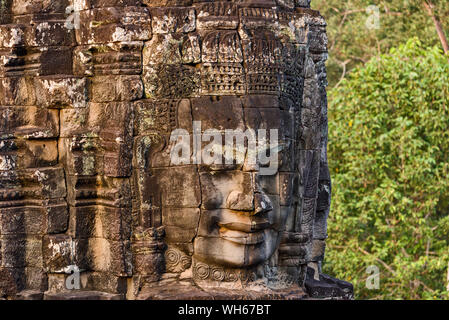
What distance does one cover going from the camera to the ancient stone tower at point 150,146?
32.9 feet

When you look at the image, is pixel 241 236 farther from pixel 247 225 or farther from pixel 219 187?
pixel 219 187

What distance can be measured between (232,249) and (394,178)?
8.49 metres

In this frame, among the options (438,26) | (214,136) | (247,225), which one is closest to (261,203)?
(247,225)

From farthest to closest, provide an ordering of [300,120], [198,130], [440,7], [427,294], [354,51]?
[354,51] < [440,7] < [427,294] < [300,120] < [198,130]

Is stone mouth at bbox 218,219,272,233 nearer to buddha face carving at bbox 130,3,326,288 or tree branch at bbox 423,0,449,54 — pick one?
buddha face carving at bbox 130,3,326,288

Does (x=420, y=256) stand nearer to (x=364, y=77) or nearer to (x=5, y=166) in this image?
(x=364, y=77)

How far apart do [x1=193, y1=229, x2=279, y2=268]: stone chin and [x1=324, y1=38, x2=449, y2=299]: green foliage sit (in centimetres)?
771

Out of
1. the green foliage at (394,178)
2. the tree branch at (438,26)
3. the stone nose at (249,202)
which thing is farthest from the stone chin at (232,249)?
the tree branch at (438,26)

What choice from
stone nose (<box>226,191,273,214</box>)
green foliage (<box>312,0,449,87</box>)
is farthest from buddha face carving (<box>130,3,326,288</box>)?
green foliage (<box>312,0,449,87</box>)

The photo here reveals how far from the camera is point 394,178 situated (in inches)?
710

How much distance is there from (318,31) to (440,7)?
1120 cm

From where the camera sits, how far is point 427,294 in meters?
17.6

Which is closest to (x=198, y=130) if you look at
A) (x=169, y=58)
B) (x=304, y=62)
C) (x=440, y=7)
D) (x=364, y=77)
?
(x=169, y=58)

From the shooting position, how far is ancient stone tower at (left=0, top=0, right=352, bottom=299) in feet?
32.9
